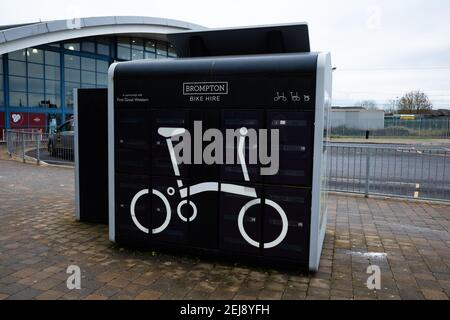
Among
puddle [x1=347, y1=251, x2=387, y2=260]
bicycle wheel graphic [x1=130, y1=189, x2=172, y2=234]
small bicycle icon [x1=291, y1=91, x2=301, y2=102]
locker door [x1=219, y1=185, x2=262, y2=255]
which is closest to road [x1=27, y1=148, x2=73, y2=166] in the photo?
bicycle wheel graphic [x1=130, y1=189, x2=172, y2=234]

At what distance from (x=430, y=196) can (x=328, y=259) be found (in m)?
5.48

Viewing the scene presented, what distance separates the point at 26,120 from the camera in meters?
28.4

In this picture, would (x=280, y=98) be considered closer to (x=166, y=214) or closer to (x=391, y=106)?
(x=166, y=214)

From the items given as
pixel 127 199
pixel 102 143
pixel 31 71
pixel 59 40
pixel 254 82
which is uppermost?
pixel 59 40

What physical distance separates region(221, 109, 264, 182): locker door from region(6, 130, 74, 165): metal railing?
11.2 m

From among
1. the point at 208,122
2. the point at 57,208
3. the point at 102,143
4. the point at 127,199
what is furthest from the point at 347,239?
the point at 57,208

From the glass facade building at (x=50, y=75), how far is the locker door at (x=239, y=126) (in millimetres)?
27153

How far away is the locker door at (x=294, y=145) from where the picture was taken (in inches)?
164

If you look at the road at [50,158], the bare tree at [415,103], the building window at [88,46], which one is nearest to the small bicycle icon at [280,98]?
the road at [50,158]

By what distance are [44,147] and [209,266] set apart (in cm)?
1282

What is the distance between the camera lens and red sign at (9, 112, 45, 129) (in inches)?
1087
